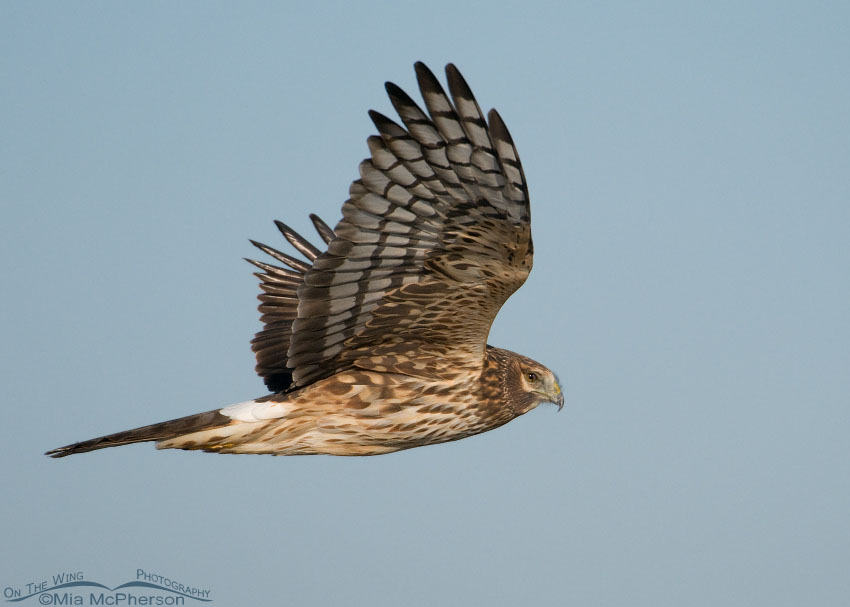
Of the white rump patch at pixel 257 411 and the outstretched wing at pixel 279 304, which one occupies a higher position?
the outstretched wing at pixel 279 304

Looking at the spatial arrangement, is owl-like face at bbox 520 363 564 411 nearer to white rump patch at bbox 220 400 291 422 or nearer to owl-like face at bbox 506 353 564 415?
owl-like face at bbox 506 353 564 415

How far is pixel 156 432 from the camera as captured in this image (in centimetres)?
742

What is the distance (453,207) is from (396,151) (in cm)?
50

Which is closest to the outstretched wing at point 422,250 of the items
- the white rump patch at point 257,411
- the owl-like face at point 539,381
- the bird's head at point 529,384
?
the white rump patch at point 257,411

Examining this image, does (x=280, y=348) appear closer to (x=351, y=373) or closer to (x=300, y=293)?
(x=351, y=373)

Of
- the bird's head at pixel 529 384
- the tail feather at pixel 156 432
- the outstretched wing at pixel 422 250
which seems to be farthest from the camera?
the bird's head at pixel 529 384

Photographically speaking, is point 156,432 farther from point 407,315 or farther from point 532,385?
point 532,385

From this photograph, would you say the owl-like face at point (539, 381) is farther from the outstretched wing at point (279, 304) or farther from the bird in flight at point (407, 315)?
the outstretched wing at point (279, 304)

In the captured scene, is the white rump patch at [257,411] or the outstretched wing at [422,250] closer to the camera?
the outstretched wing at [422,250]

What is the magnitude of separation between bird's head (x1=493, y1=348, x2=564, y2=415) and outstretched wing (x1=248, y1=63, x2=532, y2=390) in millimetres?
516

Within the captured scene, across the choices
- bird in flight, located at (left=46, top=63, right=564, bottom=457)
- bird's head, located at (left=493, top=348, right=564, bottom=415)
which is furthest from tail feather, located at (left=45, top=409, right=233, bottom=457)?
bird's head, located at (left=493, top=348, right=564, bottom=415)

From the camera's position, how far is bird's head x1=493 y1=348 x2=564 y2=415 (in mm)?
8273

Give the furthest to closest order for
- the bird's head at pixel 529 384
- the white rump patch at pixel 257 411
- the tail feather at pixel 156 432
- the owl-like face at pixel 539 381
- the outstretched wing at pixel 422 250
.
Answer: the owl-like face at pixel 539 381 < the bird's head at pixel 529 384 < the white rump patch at pixel 257 411 < the tail feather at pixel 156 432 < the outstretched wing at pixel 422 250

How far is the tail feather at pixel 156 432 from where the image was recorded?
23.9ft
